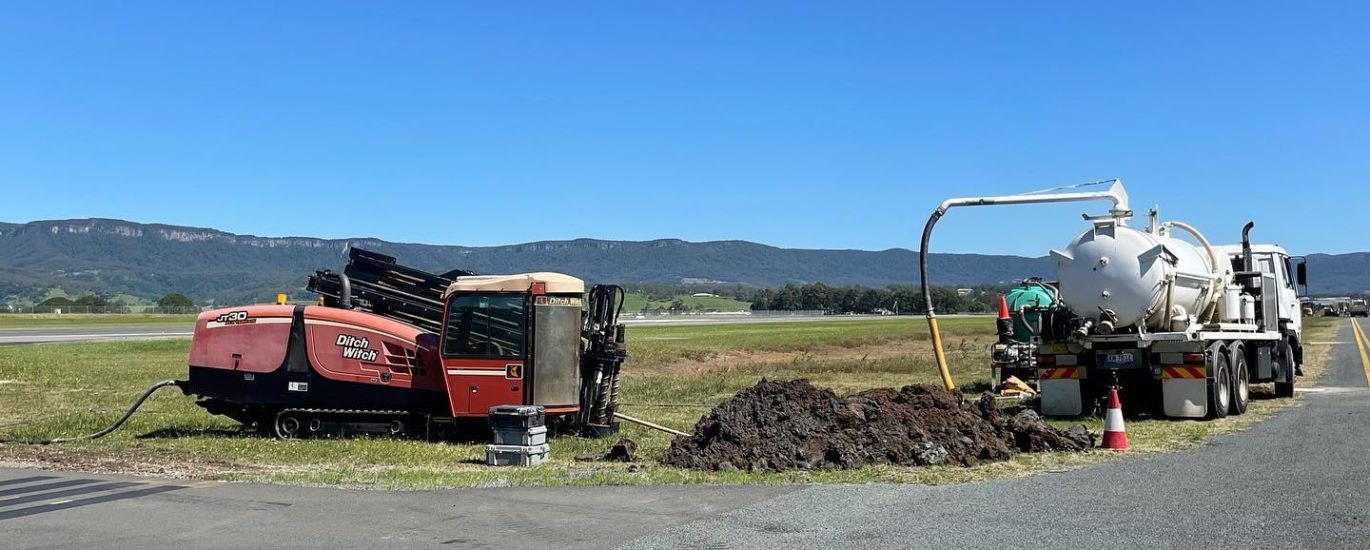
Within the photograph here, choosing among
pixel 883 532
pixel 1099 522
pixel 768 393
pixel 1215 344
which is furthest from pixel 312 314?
pixel 1215 344

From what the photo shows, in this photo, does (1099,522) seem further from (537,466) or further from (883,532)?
(537,466)

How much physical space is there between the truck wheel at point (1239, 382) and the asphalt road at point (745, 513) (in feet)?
21.3

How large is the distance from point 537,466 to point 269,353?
473 centimetres

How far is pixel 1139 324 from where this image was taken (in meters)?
17.9

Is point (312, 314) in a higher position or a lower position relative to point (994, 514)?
higher

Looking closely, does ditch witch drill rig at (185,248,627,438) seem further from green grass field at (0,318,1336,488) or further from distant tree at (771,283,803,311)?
distant tree at (771,283,803,311)

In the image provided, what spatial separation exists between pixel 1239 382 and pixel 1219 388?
3.16 ft

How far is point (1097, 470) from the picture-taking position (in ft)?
38.6

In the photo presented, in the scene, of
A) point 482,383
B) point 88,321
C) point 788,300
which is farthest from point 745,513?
point 788,300

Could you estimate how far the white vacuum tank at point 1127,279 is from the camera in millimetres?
17672

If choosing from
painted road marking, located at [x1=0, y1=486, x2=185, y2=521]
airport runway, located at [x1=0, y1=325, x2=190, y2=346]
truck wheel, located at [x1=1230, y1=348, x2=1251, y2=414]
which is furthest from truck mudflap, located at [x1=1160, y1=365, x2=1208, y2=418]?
airport runway, located at [x1=0, y1=325, x2=190, y2=346]

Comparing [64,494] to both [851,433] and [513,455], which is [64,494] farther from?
[851,433]

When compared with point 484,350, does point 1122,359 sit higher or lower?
lower

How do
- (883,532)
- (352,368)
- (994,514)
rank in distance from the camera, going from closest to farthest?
(883,532) → (994,514) → (352,368)
